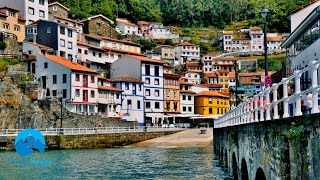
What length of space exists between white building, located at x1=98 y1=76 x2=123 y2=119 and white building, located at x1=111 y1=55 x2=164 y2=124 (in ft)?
29.1

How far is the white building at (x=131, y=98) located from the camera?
90.7 m

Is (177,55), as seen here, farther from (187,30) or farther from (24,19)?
(24,19)

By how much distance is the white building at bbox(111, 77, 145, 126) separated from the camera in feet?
298

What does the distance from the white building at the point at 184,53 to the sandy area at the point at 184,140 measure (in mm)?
83464

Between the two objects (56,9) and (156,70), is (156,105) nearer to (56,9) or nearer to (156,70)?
(156,70)

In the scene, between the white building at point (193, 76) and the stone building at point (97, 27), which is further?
the white building at point (193, 76)

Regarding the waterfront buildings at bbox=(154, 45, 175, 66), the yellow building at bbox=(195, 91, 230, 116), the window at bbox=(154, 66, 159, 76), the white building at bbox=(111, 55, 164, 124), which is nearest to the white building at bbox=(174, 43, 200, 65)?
the waterfront buildings at bbox=(154, 45, 175, 66)

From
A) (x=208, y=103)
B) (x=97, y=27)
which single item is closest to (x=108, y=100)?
(x=208, y=103)

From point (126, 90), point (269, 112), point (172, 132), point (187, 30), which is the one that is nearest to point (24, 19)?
point (126, 90)

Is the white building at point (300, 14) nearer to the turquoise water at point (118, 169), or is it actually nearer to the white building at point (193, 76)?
the turquoise water at point (118, 169)

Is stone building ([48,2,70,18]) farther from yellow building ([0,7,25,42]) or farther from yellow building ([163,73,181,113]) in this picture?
yellow building ([163,73,181,113])

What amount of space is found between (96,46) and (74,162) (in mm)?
65390

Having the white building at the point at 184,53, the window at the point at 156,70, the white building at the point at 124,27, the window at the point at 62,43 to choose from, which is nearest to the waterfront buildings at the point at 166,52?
the white building at the point at 184,53

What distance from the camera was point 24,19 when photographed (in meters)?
95.9
